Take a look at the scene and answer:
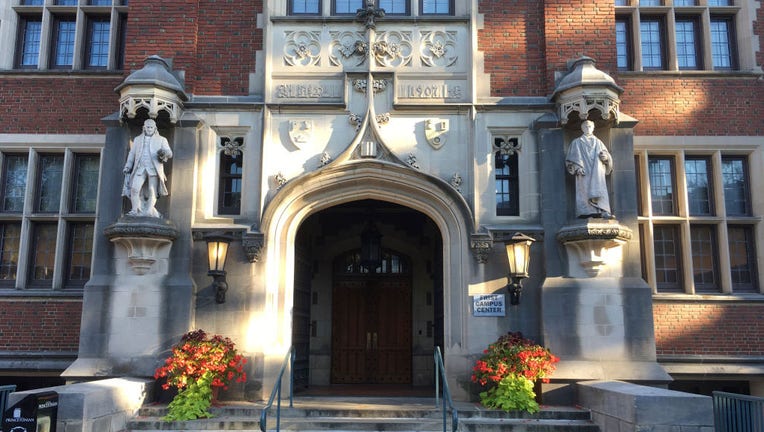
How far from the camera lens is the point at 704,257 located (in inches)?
458

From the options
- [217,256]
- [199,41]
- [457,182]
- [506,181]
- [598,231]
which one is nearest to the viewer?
[598,231]

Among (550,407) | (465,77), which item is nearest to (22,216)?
(465,77)

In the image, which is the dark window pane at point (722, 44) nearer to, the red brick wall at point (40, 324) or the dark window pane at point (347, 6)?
the dark window pane at point (347, 6)

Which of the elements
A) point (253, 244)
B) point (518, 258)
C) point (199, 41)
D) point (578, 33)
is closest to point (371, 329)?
point (253, 244)

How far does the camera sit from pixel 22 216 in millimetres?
11820

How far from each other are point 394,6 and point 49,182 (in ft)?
23.0

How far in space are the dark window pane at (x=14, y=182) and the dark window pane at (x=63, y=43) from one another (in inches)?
76.0

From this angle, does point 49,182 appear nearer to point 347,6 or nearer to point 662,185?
point 347,6

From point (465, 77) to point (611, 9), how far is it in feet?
8.99

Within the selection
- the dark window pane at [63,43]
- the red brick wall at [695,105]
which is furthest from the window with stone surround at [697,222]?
the dark window pane at [63,43]

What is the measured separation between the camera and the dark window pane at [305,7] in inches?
451

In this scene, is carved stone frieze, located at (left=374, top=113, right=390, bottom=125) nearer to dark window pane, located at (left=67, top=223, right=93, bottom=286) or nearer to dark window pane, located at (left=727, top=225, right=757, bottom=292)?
dark window pane, located at (left=67, top=223, right=93, bottom=286)

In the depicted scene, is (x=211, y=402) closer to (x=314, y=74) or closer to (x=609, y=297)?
(x=314, y=74)

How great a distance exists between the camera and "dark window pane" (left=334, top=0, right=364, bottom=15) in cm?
1144
